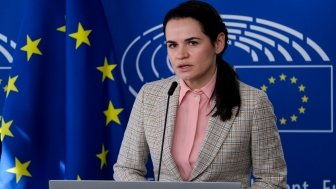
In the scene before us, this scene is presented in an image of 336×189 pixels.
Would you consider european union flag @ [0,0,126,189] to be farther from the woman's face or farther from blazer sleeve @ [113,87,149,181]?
the woman's face

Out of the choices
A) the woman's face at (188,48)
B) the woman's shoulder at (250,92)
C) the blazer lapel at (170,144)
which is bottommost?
the blazer lapel at (170,144)

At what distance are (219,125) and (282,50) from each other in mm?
1026

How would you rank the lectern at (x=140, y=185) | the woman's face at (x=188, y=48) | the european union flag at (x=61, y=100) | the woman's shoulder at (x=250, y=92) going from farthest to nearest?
the european union flag at (x=61, y=100)
the woman's shoulder at (x=250, y=92)
the woman's face at (x=188, y=48)
the lectern at (x=140, y=185)

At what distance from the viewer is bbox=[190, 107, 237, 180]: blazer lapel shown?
6.48 ft

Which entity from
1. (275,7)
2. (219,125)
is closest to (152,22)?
(275,7)

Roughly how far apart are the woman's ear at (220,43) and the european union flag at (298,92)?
0.87 metres

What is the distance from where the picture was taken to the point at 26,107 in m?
2.80

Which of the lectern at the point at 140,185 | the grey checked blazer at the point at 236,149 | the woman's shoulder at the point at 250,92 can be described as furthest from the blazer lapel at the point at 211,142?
the lectern at the point at 140,185

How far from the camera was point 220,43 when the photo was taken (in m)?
2.05

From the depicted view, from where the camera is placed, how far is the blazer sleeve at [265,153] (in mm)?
1993

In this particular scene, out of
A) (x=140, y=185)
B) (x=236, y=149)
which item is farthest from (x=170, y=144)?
(x=140, y=185)

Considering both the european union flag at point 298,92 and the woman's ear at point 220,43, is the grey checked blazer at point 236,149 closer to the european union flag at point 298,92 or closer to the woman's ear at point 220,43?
the woman's ear at point 220,43

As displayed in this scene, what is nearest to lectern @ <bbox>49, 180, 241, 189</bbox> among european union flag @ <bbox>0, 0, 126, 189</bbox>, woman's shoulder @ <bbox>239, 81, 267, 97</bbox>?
woman's shoulder @ <bbox>239, 81, 267, 97</bbox>

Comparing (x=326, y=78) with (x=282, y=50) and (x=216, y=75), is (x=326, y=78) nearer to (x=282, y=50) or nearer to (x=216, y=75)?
(x=282, y=50)
